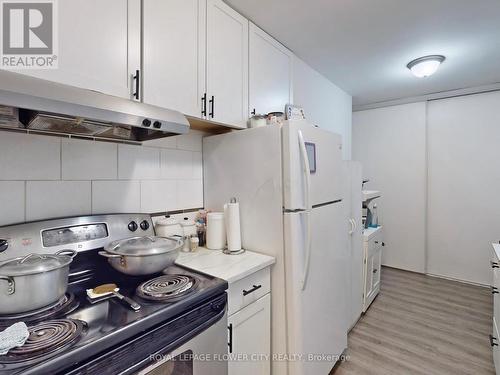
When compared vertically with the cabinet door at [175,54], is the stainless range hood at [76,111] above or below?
below

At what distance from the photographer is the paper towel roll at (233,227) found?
1480 mm

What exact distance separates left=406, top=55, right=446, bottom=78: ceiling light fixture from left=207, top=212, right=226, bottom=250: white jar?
232cm

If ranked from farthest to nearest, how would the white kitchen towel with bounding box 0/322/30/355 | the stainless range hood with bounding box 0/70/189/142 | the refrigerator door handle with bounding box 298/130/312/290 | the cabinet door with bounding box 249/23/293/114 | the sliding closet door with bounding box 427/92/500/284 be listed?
the sliding closet door with bounding box 427/92/500/284 < the cabinet door with bounding box 249/23/293/114 < the refrigerator door handle with bounding box 298/130/312/290 < the stainless range hood with bounding box 0/70/189/142 < the white kitchen towel with bounding box 0/322/30/355

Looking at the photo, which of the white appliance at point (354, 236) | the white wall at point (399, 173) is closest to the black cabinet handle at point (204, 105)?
the white appliance at point (354, 236)

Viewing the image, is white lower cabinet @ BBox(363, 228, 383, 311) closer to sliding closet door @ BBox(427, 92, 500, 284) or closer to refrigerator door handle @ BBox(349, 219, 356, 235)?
refrigerator door handle @ BBox(349, 219, 356, 235)

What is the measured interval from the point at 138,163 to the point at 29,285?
0.83 metres

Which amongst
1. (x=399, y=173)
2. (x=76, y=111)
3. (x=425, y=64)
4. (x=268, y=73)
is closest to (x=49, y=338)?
(x=76, y=111)

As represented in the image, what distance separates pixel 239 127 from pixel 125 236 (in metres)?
0.92

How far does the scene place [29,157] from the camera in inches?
42.8

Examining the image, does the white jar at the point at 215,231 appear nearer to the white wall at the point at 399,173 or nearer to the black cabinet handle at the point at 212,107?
the black cabinet handle at the point at 212,107

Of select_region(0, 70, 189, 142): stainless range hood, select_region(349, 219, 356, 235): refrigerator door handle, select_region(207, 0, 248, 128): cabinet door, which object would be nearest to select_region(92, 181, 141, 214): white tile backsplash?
select_region(0, 70, 189, 142): stainless range hood

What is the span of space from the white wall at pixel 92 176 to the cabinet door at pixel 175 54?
382 millimetres

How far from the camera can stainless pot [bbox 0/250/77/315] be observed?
734 millimetres

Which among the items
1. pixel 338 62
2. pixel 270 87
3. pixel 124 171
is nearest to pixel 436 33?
pixel 338 62
